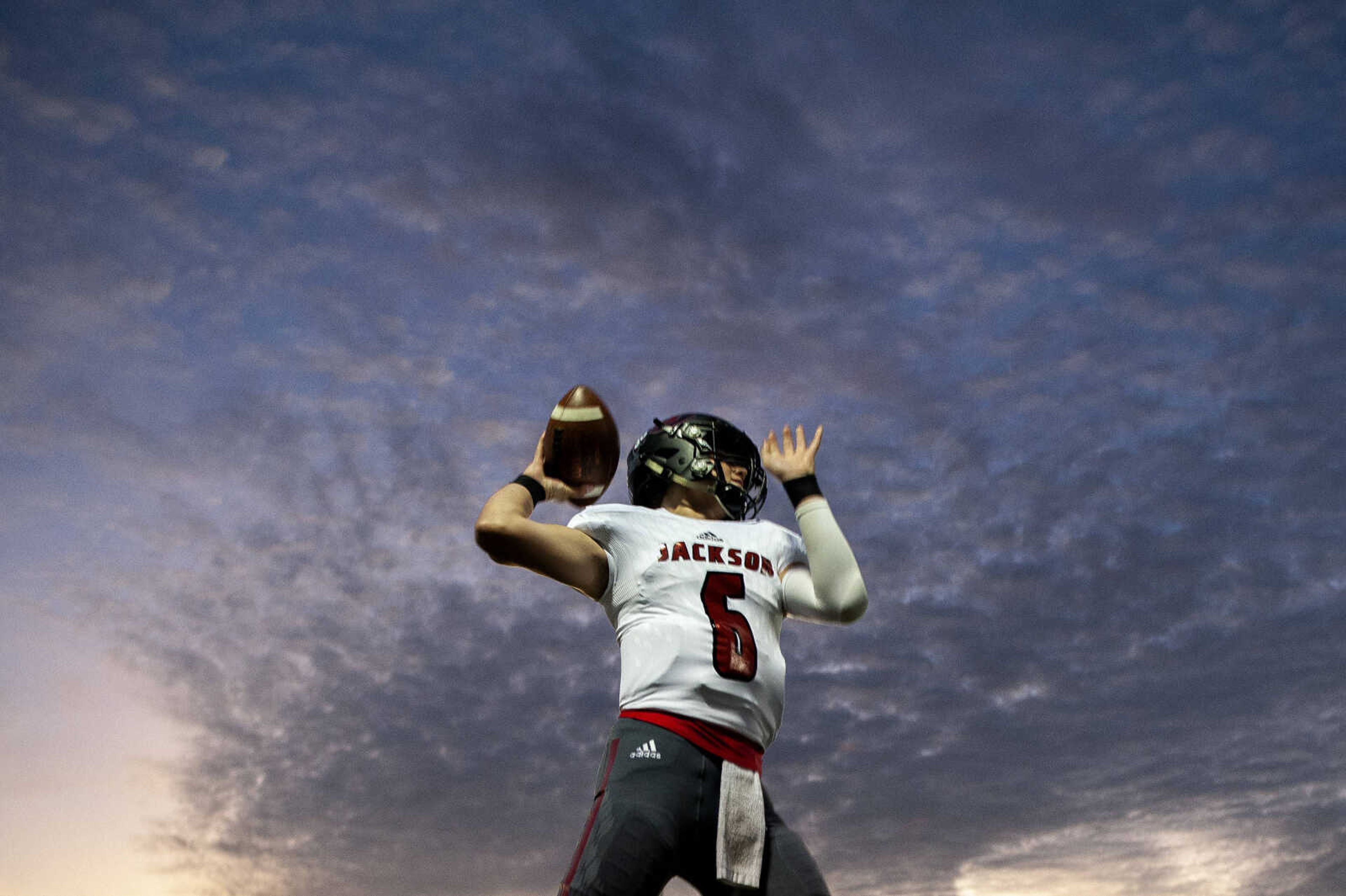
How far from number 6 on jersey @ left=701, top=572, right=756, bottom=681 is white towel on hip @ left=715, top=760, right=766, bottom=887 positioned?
14.7 inches

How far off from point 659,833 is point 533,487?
1722 mm

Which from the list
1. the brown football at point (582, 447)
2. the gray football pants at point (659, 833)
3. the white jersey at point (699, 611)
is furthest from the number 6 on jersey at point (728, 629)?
the brown football at point (582, 447)

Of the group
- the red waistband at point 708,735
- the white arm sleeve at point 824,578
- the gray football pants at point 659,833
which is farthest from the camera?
the white arm sleeve at point 824,578

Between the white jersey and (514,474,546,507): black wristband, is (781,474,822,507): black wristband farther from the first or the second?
(514,474,546,507): black wristband

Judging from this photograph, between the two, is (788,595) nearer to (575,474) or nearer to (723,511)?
(723,511)

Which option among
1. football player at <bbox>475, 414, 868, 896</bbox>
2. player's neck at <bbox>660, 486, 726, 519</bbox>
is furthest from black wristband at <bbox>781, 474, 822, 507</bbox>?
player's neck at <bbox>660, 486, 726, 519</bbox>

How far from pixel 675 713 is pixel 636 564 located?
76 cm

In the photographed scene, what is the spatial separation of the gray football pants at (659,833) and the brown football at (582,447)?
4.85 feet

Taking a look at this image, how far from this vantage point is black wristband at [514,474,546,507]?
501 centimetres

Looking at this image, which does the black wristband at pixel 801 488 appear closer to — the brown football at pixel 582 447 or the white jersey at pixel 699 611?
the white jersey at pixel 699 611

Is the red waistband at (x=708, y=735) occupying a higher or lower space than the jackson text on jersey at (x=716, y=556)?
lower

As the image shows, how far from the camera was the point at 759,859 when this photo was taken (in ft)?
13.9

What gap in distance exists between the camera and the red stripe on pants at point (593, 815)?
4.03 meters

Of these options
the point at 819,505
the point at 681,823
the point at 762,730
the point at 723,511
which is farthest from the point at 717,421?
the point at 681,823
